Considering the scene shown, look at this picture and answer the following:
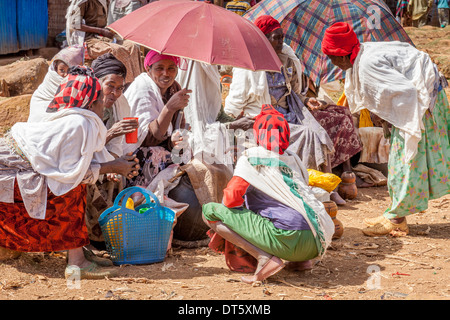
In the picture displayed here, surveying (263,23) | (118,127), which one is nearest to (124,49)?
(263,23)

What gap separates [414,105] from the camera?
5660 mm

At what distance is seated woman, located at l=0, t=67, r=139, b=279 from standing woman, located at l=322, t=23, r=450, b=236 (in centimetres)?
255

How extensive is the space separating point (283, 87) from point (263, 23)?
858 millimetres

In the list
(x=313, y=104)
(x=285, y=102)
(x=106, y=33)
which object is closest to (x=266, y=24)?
(x=285, y=102)

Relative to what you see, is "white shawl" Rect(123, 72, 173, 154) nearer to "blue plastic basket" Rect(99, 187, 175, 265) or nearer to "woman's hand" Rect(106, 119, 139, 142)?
"woman's hand" Rect(106, 119, 139, 142)

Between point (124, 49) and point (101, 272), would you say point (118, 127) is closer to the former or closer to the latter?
point (101, 272)

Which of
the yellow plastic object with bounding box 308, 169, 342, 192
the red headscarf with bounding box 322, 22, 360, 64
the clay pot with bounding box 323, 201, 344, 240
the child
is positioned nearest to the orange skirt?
the clay pot with bounding box 323, 201, 344, 240

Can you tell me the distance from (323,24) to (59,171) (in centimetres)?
531

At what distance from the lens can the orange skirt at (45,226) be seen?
176 inches

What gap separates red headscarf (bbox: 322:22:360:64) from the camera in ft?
19.1

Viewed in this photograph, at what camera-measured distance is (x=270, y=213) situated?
4.53 metres

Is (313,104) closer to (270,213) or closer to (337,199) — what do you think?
(337,199)

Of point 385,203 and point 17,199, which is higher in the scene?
point 17,199

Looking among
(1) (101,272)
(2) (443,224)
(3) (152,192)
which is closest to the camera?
(1) (101,272)
